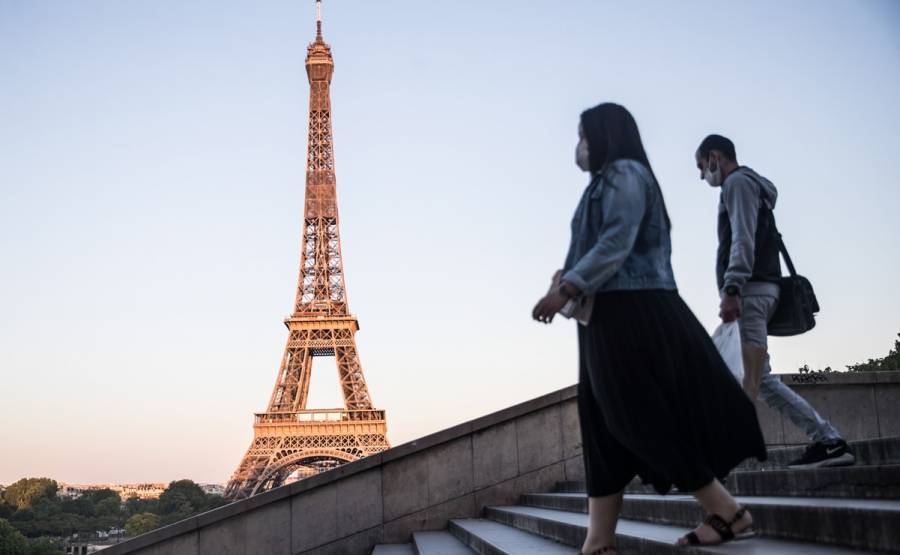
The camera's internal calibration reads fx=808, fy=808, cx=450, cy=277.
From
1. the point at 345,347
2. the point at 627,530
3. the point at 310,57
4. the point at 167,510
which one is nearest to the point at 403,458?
the point at 627,530

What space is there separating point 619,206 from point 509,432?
5803 millimetres

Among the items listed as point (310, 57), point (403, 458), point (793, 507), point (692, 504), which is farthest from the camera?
point (310, 57)

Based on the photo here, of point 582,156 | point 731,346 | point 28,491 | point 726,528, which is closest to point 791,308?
point 731,346

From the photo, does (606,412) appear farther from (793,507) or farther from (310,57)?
(310,57)

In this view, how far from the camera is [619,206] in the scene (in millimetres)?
2980

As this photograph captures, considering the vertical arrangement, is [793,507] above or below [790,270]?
below

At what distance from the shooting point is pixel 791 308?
176 inches

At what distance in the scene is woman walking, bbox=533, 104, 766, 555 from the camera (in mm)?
2832

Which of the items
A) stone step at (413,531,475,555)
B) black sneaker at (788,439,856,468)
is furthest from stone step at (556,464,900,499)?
stone step at (413,531,475,555)

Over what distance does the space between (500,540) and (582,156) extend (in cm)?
300

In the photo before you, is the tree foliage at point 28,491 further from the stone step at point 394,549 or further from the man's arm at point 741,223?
the man's arm at point 741,223

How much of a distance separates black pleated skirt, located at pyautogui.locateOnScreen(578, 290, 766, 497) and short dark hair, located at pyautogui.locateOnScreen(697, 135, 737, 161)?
1.83m

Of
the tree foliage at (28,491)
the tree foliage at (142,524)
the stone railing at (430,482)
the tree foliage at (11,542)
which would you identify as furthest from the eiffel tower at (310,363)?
the tree foliage at (28,491)

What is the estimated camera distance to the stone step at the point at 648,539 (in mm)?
2785
